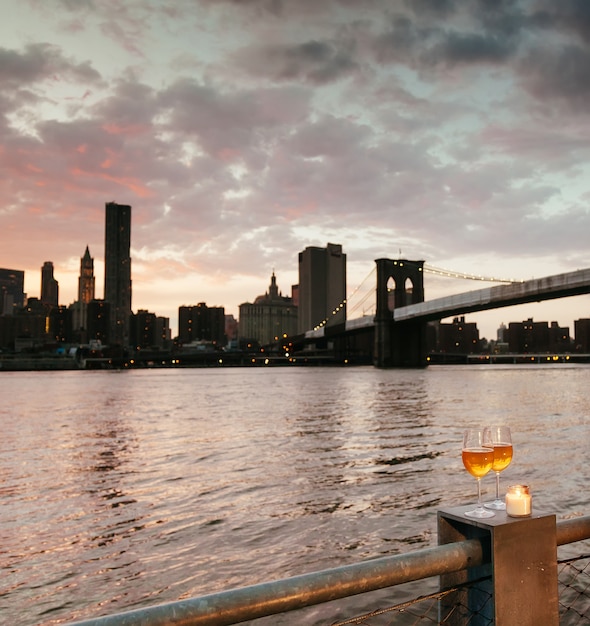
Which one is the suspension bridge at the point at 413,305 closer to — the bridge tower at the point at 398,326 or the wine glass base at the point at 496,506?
the bridge tower at the point at 398,326

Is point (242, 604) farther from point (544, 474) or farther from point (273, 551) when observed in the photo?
point (544, 474)

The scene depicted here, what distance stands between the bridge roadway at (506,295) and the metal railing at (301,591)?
189 ft

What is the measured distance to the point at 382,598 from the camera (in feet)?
15.9

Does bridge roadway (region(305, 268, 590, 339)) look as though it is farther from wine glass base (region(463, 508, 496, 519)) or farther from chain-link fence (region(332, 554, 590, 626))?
wine glass base (region(463, 508, 496, 519))

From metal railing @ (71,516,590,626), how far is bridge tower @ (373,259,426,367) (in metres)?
79.8

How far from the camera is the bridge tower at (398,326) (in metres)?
82.2

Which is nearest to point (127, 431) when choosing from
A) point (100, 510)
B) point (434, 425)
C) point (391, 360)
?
point (434, 425)

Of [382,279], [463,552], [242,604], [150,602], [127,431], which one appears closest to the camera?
[242,604]

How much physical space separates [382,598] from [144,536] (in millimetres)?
2879

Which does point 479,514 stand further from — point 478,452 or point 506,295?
point 506,295

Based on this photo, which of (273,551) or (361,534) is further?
(361,534)

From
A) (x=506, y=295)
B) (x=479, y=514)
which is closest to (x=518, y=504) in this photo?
(x=479, y=514)

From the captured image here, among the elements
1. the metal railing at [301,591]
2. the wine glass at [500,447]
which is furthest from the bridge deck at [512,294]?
the metal railing at [301,591]

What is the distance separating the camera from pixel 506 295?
201ft
